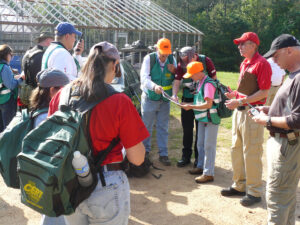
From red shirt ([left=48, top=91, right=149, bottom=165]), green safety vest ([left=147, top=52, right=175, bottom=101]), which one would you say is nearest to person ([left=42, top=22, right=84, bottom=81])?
green safety vest ([left=147, top=52, right=175, bottom=101])

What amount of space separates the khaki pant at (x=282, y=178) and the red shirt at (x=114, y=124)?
1.57 meters

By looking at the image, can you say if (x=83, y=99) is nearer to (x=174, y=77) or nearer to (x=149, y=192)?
(x=149, y=192)

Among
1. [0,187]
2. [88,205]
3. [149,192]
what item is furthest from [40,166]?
[0,187]

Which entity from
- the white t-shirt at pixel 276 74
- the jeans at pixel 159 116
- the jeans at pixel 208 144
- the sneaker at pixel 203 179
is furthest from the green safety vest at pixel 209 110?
the white t-shirt at pixel 276 74

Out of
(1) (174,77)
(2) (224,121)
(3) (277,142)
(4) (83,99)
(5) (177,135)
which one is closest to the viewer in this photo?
(4) (83,99)

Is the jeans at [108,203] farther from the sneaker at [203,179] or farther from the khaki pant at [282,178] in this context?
the sneaker at [203,179]

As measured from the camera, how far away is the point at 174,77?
18.7ft

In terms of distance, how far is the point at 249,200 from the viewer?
4.12 meters

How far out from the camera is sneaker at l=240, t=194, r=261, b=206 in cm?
411

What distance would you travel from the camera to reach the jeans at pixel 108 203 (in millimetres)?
1979

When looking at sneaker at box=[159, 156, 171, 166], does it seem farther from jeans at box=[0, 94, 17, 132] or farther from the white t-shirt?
jeans at box=[0, 94, 17, 132]

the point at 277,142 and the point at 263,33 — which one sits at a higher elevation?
the point at 263,33

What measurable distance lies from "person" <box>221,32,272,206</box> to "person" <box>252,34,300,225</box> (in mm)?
856

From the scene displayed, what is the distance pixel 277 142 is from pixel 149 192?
87.1 inches
